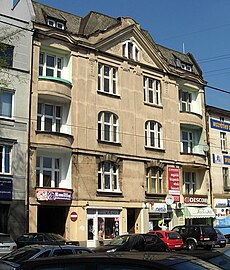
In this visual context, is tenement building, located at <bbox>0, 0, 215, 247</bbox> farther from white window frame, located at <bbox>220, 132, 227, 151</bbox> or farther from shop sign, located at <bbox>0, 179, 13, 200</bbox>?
white window frame, located at <bbox>220, 132, 227, 151</bbox>

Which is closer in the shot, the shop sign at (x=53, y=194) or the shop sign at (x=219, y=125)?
the shop sign at (x=53, y=194)

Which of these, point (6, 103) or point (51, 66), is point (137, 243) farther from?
point (51, 66)

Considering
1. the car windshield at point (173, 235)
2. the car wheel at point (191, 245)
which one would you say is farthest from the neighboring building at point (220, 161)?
the car windshield at point (173, 235)

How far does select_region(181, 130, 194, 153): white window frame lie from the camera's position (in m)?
39.6

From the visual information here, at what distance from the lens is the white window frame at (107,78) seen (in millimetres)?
33812

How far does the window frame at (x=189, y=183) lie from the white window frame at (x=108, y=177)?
8.36 m

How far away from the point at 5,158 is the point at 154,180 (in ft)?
42.9

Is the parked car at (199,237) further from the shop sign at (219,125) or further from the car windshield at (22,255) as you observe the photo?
the car windshield at (22,255)

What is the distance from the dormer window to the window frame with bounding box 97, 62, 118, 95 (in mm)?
1886

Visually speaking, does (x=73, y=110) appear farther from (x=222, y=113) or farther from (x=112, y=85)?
(x=222, y=113)

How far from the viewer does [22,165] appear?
2797 cm

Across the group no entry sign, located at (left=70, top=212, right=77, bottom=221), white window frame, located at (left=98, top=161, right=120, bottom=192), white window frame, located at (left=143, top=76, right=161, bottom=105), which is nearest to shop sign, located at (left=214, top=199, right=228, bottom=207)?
white window frame, located at (left=143, top=76, right=161, bottom=105)

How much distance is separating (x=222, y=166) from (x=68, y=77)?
59.4 ft

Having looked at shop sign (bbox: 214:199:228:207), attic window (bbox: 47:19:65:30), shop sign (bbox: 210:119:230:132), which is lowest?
shop sign (bbox: 214:199:228:207)
